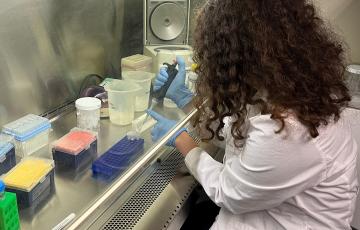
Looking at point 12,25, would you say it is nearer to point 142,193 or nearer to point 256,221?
point 142,193

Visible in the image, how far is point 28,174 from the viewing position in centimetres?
86

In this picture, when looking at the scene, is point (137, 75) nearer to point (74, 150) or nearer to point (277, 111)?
point (74, 150)

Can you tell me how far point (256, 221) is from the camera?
38.0 inches

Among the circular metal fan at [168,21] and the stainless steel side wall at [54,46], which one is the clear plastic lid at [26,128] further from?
the circular metal fan at [168,21]

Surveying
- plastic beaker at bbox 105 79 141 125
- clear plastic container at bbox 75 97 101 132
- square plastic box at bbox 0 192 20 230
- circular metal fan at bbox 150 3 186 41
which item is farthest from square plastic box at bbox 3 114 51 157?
circular metal fan at bbox 150 3 186 41

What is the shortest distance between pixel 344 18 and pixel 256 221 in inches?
58.9

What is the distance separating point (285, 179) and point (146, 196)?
1.33ft

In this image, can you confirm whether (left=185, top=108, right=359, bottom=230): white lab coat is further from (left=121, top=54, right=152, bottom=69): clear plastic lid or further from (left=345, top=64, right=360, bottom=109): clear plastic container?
(left=345, top=64, right=360, bottom=109): clear plastic container

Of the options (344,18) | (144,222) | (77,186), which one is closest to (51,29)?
(77,186)

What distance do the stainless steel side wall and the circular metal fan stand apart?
0.70 ft

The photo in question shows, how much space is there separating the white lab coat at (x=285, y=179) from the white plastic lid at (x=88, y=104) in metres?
0.43

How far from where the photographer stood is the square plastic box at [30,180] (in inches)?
32.6

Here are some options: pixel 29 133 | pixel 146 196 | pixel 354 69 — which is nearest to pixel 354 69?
pixel 354 69

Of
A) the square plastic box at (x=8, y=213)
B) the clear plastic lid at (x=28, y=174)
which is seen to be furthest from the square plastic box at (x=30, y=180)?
the square plastic box at (x=8, y=213)
